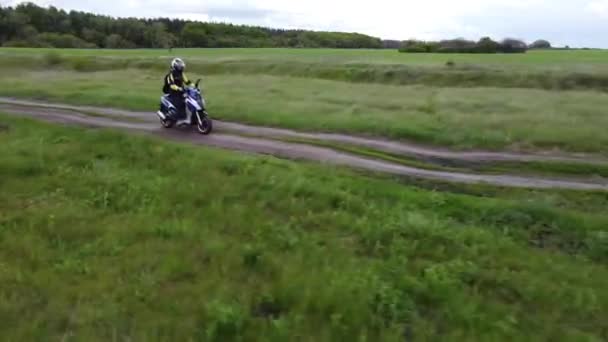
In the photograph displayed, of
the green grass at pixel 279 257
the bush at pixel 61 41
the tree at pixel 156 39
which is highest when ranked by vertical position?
the tree at pixel 156 39

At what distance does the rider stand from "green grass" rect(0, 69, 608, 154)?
2545mm

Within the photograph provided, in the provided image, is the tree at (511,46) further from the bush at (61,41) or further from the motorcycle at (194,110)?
the bush at (61,41)

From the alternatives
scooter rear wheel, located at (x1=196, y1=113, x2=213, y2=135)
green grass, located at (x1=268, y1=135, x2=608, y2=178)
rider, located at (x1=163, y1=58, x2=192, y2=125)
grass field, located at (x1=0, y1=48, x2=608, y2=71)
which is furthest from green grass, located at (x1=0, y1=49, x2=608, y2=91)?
scooter rear wheel, located at (x1=196, y1=113, x2=213, y2=135)

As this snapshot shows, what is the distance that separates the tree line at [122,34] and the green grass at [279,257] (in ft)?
253

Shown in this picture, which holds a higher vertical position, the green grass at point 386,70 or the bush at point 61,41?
the bush at point 61,41

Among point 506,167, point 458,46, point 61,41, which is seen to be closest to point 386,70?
point 506,167

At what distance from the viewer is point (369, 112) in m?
20.1

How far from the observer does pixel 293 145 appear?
583 inches

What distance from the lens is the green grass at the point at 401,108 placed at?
15.9 m

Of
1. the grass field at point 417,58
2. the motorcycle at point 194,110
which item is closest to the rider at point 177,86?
the motorcycle at point 194,110

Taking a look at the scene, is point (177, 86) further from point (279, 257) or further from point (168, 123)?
point (279, 257)

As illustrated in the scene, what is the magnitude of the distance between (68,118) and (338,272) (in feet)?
48.1

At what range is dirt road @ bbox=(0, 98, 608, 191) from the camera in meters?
12.0

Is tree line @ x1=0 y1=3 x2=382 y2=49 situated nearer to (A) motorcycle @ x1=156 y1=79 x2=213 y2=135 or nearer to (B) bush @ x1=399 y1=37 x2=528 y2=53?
(B) bush @ x1=399 y1=37 x2=528 y2=53
